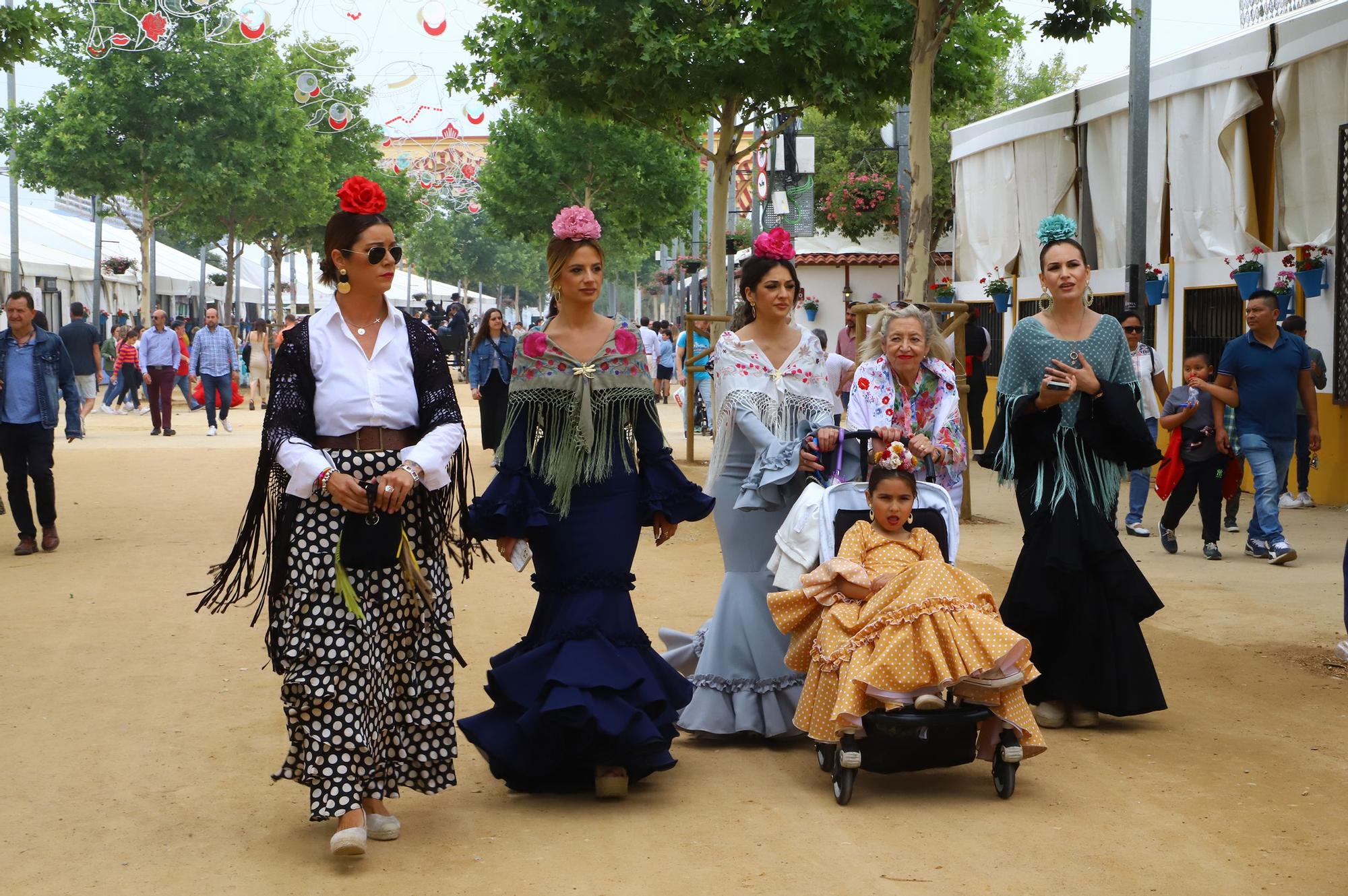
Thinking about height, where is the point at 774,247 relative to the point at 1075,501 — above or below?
above

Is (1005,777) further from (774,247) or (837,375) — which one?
(774,247)

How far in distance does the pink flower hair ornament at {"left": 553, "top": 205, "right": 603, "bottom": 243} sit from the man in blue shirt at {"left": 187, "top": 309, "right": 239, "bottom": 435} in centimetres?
1761

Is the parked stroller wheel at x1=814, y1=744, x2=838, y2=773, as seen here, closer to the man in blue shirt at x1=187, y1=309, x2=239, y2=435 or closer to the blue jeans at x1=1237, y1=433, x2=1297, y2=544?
the blue jeans at x1=1237, y1=433, x2=1297, y2=544

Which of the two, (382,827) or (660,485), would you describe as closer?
(382,827)

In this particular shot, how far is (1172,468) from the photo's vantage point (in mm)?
11852

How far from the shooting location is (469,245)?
305 ft

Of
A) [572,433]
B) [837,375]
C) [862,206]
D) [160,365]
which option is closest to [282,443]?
[572,433]

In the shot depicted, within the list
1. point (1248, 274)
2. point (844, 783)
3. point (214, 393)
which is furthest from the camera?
point (214, 393)

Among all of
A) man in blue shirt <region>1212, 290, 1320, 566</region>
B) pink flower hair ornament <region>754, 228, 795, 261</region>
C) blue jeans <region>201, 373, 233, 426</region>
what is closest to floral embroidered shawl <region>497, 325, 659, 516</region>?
pink flower hair ornament <region>754, 228, 795, 261</region>

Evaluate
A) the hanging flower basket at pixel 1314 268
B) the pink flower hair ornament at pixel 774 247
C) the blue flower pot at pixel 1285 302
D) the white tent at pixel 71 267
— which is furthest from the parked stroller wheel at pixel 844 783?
the white tent at pixel 71 267

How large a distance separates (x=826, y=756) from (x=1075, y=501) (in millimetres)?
1694

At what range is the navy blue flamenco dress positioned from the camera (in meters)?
5.38

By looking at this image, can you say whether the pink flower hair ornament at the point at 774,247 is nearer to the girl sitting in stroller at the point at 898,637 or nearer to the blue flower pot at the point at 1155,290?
the girl sitting in stroller at the point at 898,637

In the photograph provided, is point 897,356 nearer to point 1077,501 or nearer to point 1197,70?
point 1077,501
